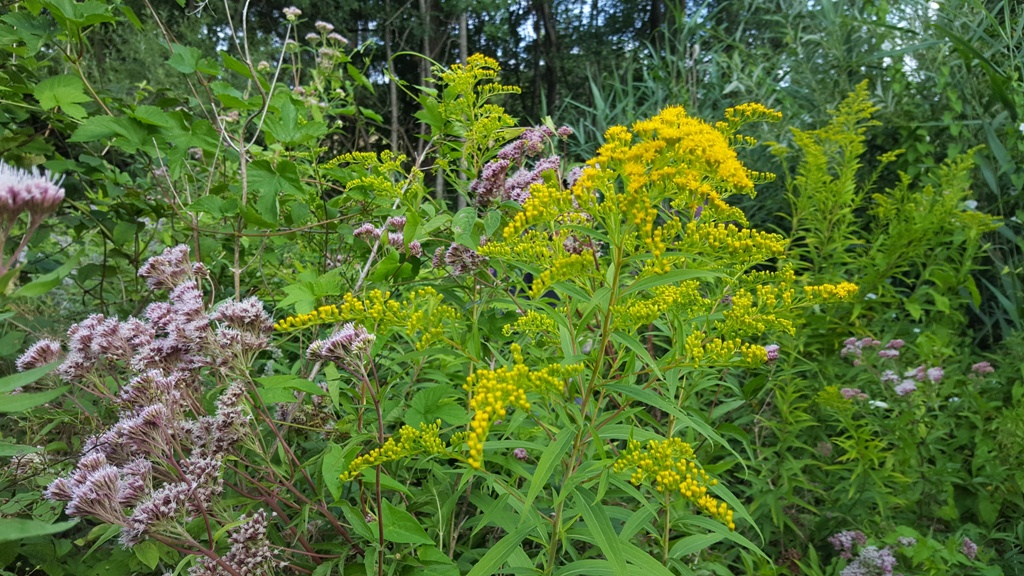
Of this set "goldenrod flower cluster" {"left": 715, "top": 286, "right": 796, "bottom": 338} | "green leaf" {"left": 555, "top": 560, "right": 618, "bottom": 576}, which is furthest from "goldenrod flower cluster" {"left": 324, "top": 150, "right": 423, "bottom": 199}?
"green leaf" {"left": 555, "top": 560, "right": 618, "bottom": 576}

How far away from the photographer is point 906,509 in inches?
91.1

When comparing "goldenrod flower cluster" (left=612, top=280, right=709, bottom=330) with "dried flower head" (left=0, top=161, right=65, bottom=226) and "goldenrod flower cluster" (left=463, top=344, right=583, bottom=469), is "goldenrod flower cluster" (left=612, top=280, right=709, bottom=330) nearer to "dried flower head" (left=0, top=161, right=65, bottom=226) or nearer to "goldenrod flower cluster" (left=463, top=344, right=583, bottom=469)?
"goldenrod flower cluster" (left=463, top=344, right=583, bottom=469)

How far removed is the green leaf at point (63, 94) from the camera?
1.65 meters

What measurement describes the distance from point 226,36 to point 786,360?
30.2 feet

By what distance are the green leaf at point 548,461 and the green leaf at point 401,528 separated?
23 centimetres

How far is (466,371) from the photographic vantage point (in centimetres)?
179

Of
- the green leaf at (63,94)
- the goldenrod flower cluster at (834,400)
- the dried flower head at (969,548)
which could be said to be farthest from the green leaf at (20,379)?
the dried flower head at (969,548)

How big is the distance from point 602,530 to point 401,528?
1.38 ft

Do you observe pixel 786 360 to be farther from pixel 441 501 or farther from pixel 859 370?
pixel 441 501

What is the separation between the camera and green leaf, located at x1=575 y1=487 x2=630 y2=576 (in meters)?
1.06

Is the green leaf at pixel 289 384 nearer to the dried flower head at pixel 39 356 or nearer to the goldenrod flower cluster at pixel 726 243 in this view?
the dried flower head at pixel 39 356

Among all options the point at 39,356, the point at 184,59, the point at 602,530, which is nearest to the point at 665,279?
the point at 602,530

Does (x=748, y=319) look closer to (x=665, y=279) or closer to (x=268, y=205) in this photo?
(x=665, y=279)

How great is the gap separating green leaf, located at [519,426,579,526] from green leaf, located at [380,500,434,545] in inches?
9.2
